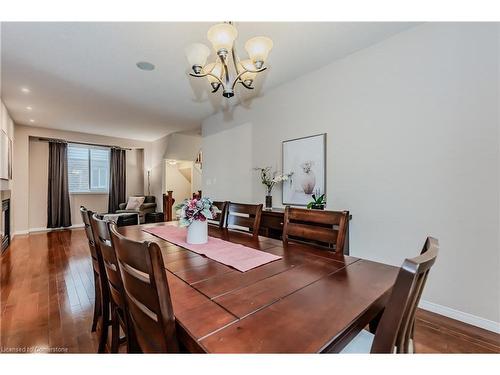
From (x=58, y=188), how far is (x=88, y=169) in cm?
86

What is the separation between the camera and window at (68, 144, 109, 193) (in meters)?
6.10

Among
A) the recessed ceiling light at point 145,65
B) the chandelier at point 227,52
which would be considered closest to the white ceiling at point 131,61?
the recessed ceiling light at point 145,65

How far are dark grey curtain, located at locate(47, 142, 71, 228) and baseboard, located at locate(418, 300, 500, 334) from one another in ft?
23.6

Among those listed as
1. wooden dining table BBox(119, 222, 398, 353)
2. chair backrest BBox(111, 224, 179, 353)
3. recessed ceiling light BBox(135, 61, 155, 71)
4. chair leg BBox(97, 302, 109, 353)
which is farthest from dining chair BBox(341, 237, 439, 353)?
recessed ceiling light BBox(135, 61, 155, 71)

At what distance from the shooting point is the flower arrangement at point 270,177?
3.08 m

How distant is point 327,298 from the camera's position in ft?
2.81

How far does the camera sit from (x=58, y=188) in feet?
18.8

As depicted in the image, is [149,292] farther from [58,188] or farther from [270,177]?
[58,188]

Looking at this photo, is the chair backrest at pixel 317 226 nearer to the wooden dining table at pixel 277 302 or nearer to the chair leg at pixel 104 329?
the wooden dining table at pixel 277 302

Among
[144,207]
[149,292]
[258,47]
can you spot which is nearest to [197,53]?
[258,47]

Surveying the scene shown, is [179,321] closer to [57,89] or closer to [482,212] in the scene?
[482,212]

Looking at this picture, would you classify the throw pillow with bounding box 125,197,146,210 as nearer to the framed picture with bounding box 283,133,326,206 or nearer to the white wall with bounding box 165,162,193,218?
the white wall with bounding box 165,162,193,218

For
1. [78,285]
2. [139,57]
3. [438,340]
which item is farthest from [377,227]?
[78,285]
